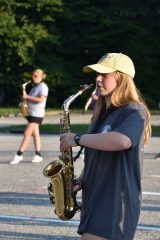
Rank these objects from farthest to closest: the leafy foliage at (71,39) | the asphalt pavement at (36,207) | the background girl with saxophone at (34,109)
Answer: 1. the leafy foliage at (71,39)
2. the background girl with saxophone at (34,109)
3. the asphalt pavement at (36,207)

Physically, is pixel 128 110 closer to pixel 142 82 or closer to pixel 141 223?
pixel 141 223

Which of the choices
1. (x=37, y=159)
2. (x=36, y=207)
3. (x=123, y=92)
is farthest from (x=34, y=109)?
(x=123, y=92)

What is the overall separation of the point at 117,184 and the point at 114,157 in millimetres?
168

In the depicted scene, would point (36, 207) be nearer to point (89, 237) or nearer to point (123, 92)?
Result: point (89, 237)

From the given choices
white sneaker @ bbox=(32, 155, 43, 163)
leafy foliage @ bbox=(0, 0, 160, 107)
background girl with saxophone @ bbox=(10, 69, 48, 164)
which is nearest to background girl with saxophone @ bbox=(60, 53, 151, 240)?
background girl with saxophone @ bbox=(10, 69, 48, 164)

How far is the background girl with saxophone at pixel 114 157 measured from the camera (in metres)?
4.16

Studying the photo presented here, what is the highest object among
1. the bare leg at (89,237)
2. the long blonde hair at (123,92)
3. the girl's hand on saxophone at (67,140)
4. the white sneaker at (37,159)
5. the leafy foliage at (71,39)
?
the long blonde hair at (123,92)

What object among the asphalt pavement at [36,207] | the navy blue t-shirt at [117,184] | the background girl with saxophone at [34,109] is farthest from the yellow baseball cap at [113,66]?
the background girl with saxophone at [34,109]

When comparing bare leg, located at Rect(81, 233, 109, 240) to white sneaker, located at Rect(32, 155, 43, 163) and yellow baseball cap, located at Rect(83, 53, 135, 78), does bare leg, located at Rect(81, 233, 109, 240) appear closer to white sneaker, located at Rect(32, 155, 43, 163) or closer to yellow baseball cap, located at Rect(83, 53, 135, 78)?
yellow baseball cap, located at Rect(83, 53, 135, 78)

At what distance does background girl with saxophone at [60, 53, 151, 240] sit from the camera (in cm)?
416

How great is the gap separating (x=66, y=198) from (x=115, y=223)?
0.56 meters

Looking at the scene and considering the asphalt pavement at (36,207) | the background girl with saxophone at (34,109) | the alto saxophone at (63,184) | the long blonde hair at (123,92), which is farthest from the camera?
the background girl with saxophone at (34,109)

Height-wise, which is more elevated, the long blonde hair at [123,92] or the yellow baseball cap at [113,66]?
the yellow baseball cap at [113,66]

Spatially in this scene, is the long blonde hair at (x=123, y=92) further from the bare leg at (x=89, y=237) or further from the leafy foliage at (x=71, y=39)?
the leafy foliage at (x=71, y=39)
